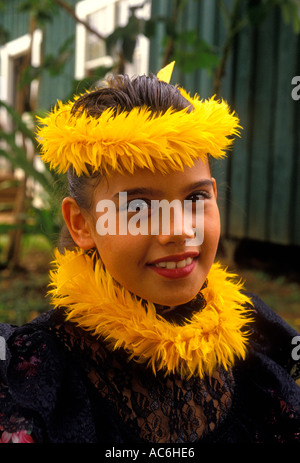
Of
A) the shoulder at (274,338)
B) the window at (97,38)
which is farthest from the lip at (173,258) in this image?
the window at (97,38)

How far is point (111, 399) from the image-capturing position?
109 cm

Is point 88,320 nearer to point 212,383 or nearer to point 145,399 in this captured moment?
point 145,399

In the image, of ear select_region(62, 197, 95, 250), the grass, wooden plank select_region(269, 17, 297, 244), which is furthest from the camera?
wooden plank select_region(269, 17, 297, 244)

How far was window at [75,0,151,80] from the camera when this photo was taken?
593 centimetres

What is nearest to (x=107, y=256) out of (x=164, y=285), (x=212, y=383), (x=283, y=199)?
(x=164, y=285)

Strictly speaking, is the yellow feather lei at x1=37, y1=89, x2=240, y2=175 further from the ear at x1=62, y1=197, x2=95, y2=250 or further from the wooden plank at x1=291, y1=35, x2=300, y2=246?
the wooden plank at x1=291, y1=35, x2=300, y2=246

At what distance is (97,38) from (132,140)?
6348mm

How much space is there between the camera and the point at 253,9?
3318mm

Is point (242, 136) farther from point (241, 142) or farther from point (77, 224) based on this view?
point (77, 224)

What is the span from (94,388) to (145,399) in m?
0.12

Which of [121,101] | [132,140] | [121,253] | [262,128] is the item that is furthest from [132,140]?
[262,128]

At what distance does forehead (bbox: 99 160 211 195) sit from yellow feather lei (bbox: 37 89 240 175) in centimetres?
1

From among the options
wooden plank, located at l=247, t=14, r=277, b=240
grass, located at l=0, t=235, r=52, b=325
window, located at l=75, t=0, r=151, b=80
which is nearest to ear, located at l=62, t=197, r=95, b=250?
grass, located at l=0, t=235, r=52, b=325

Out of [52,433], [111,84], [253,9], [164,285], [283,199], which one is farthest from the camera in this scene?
[283,199]
